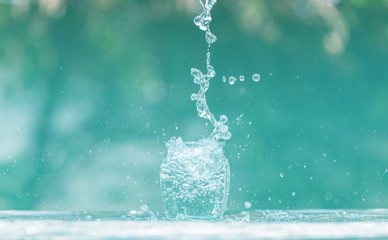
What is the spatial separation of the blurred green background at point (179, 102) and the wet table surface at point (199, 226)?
13.5ft

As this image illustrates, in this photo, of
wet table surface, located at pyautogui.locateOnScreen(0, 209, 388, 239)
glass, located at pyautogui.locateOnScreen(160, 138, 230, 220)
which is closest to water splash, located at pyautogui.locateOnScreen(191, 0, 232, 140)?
glass, located at pyautogui.locateOnScreen(160, 138, 230, 220)

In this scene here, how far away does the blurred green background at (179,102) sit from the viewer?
24.4 ft

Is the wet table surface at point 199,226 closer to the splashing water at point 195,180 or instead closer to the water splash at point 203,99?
the splashing water at point 195,180

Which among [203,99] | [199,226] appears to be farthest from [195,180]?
[203,99]

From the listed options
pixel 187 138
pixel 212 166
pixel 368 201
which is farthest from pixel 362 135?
pixel 212 166

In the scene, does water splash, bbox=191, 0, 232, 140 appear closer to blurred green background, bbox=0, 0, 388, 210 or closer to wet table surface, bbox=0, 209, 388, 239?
wet table surface, bbox=0, 209, 388, 239

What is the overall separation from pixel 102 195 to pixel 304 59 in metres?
2.32

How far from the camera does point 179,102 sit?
768 centimetres

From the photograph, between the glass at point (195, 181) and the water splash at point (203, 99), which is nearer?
the glass at point (195, 181)

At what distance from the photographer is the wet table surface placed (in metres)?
2.26

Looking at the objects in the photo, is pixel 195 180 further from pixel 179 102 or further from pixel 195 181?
pixel 179 102

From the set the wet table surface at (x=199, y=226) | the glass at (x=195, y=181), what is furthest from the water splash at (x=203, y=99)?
the wet table surface at (x=199, y=226)

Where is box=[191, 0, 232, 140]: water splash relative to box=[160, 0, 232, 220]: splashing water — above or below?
above

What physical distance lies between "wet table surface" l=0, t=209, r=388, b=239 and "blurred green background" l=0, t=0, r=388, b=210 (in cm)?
410
